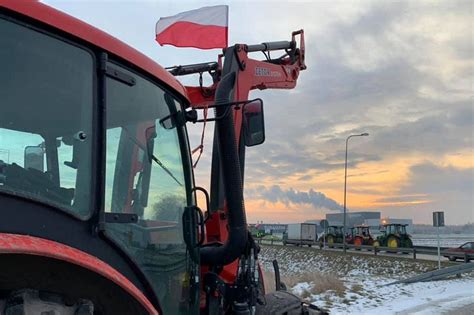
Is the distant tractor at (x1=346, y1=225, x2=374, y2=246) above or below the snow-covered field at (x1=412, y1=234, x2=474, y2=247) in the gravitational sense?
above

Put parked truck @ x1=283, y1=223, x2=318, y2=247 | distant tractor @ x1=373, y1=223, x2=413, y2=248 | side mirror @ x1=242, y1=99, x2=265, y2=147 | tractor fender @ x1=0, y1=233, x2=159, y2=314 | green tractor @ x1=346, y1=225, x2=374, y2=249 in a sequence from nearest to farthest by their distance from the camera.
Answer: tractor fender @ x1=0, y1=233, x2=159, y2=314
side mirror @ x1=242, y1=99, x2=265, y2=147
distant tractor @ x1=373, y1=223, x2=413, y2=248
green tractor @ x1=346, y1=225, x2=374, y2=249
parked truck @ x1=283, y1=223, x2=318, y2=247

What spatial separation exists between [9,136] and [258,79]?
3.34m

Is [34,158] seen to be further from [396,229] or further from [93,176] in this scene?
[396,229]

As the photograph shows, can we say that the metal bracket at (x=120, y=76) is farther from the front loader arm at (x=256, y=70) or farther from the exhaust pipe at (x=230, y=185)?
the front loader arm at (x=256, y=70)

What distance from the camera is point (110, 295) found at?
87.3 inches

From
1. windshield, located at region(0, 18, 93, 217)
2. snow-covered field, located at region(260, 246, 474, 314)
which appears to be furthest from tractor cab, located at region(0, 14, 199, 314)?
snow-covered field, located at region(260, 246, 474, 314)

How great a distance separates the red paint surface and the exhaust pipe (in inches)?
59.5

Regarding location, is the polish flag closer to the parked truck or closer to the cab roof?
the cab roof

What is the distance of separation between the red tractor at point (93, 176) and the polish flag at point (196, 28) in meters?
1.79

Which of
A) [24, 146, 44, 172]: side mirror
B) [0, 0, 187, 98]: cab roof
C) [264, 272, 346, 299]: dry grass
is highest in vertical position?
[0, 0, 187, 98]: cab roof

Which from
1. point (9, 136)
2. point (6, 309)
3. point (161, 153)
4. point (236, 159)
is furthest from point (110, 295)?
point (236, 159)

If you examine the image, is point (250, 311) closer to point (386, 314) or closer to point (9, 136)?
point (9, 136)

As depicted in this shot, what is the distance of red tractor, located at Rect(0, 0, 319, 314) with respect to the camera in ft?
6.30

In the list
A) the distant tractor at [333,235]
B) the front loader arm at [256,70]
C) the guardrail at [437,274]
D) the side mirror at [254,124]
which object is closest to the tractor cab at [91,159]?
the side mirror at [254,124]
